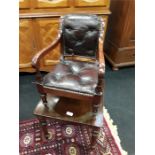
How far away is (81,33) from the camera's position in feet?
5.53

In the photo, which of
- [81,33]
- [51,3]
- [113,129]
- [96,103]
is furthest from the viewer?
[51,3]

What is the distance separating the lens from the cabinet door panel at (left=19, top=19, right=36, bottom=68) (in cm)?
203

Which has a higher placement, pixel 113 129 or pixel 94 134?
pixel 94 134

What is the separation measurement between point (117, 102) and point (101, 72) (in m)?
0.93

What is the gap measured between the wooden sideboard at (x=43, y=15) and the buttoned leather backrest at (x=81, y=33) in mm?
347

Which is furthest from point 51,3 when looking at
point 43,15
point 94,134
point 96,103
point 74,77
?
point 94,134

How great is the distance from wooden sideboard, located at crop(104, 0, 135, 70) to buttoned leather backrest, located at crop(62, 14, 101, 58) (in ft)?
2.28

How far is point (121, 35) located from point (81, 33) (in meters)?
0.82

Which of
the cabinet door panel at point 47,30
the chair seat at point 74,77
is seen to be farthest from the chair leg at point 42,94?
the cabinet door panel at point 47,30

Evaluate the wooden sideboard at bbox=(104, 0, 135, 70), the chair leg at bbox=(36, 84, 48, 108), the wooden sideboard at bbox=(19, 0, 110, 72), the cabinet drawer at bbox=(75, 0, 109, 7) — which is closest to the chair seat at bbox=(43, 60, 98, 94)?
the chair leg at bbox=(36, 84, 48, 108)

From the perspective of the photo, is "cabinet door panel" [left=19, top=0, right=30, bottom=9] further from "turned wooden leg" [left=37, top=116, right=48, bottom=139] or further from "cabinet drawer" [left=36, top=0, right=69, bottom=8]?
"turned wooden leg" [left=37, top=116, right=48, bottom=139]

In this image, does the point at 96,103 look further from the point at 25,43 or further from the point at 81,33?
the point at 25,43

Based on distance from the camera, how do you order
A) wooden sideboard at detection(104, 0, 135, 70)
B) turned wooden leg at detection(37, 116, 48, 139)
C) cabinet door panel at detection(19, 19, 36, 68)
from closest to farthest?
turned wooden leg at detection(37, 116, 48, 139) → cabinet door panel at detection(19, 19, 36, 68) → wooden sideboard at detection(104, 0, 135, 70)

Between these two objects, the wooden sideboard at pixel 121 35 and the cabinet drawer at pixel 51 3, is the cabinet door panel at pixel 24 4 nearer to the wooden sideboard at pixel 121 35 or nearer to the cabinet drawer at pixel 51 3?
the cabinet drawer at pixel 51 3
